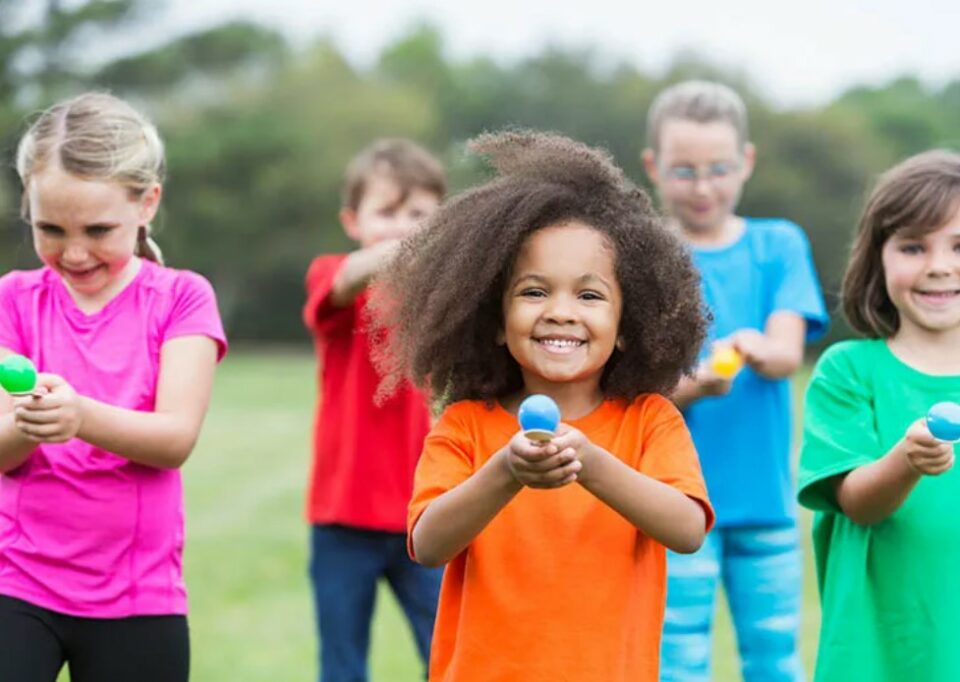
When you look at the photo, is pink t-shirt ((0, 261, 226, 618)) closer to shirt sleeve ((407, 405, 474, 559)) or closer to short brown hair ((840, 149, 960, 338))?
shirt sleeve ((407, 405, 474, 559))

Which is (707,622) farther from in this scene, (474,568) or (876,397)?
(474,568)

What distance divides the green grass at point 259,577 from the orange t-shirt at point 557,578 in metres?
3.64

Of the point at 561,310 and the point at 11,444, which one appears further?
the point at 11,444

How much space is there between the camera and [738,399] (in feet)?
15.6

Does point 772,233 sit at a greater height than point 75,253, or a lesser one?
greater

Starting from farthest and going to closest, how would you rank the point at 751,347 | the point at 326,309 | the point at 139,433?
1. the point at 326,309
2. the point at 751,347
3. the point at 139,433

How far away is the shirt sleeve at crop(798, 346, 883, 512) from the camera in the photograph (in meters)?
3.69

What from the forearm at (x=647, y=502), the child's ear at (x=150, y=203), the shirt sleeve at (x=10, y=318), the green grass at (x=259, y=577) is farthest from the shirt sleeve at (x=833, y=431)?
the green grass at (x=259, y=577)

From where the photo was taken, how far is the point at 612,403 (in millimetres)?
3383

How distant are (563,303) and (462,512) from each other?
53 centimetres

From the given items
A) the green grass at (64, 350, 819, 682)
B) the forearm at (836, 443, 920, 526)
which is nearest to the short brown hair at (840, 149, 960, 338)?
the forearm at (836, 443, 920, 526)

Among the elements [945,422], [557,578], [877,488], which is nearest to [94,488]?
[557,578]

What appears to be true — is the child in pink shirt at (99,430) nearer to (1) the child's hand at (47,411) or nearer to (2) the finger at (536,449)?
(1) the child's hand at (47,411)

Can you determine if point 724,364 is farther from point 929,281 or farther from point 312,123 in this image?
point 312,123
